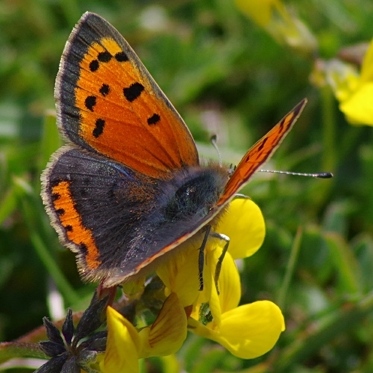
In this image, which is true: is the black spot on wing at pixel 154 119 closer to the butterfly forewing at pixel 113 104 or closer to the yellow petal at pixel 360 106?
the butterfly forewing at pixel 113 104

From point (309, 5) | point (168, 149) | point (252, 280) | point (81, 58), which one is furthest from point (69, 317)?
point (309, 5)

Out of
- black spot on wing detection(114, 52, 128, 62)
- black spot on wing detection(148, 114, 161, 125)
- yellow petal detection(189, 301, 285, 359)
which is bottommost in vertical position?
yellow petal detection(189, 301, 285, 359)

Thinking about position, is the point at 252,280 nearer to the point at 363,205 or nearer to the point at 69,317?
the point at 363,205

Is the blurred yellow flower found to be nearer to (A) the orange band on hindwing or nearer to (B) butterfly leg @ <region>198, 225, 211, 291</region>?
(B) butterfly leg @ <region>198, 225, 211, 291</region>

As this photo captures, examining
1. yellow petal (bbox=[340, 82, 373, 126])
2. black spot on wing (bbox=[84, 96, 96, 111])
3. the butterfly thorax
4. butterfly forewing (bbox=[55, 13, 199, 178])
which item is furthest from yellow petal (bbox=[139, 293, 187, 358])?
yellow petal (bbox=[340, 82, 373, 126])

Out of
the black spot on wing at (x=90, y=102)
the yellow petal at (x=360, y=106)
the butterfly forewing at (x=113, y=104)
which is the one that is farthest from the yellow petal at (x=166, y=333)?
the yellow petal at (x=360, y=106)
